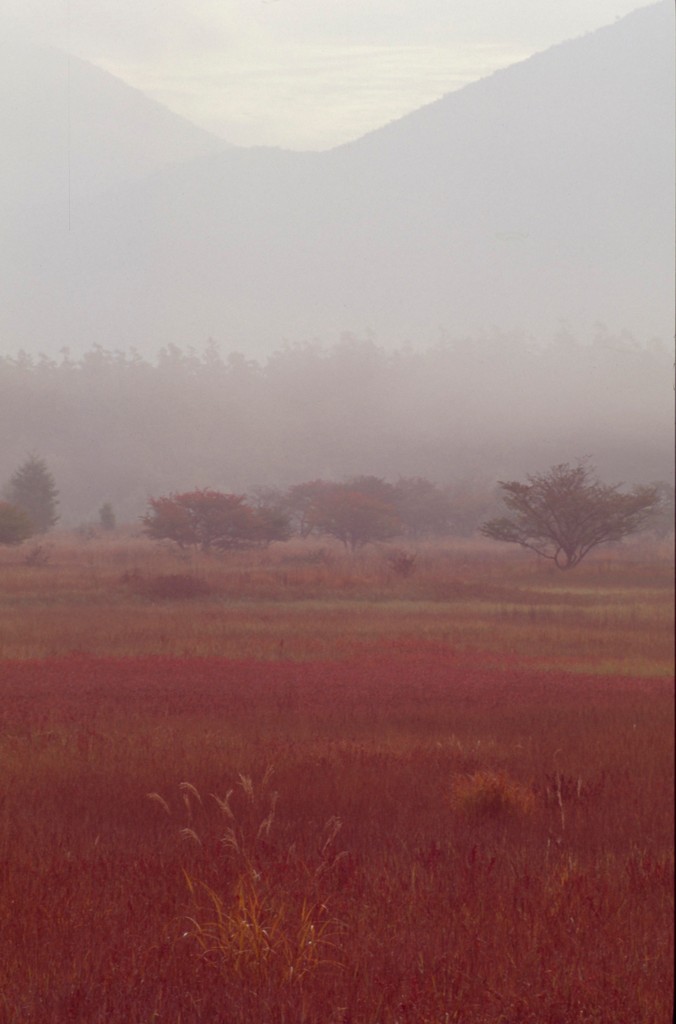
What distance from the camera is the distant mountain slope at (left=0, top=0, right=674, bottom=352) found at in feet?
30.8

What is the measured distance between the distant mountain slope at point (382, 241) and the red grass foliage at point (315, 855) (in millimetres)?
3888

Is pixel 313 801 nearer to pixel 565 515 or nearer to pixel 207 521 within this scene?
pixel 207 521

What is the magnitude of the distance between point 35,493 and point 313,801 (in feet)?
13.1

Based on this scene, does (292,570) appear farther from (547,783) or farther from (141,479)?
(547,783)

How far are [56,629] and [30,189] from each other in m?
4.15

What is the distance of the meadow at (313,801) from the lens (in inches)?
175

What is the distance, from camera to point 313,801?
7250 millimetres

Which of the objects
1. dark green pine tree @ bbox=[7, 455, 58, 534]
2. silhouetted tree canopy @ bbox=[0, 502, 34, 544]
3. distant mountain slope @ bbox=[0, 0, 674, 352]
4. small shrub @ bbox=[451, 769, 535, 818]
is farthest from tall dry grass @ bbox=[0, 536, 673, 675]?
small shrub @ bbox=[451, 769, 535, 818]

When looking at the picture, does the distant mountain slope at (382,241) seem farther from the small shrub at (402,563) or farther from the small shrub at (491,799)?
the small shrub at (491,799)

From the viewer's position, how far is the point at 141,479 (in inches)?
370

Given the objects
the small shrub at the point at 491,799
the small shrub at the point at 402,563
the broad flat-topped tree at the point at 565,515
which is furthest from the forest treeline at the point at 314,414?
the small shrub at the point at 491,799

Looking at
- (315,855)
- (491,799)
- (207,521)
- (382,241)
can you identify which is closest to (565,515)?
(382,241)

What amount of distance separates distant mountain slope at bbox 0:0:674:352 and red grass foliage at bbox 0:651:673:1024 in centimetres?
389

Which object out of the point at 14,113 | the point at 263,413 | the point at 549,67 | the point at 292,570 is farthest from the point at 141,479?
the point at 549,67
